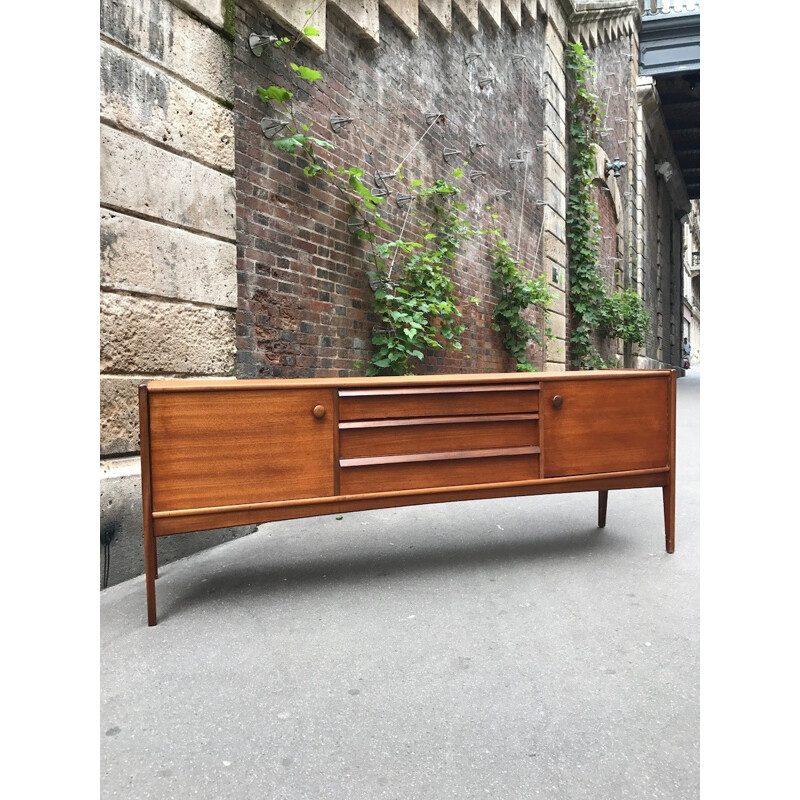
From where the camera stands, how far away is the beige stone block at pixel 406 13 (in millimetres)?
4617

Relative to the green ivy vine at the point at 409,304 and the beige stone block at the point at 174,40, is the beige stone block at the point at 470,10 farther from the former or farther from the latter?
the beige stone block at the point at 174,40

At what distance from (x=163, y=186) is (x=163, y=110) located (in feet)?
1.19

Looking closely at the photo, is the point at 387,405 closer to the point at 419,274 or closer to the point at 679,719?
the point at 679,719

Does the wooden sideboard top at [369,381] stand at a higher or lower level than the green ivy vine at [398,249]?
lower

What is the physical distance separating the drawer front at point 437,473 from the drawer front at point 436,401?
208mm

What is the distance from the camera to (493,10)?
637 centimetres

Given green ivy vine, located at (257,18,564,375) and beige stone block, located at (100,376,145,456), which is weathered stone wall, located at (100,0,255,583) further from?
green ivy vine, located at (257,18,564,375)

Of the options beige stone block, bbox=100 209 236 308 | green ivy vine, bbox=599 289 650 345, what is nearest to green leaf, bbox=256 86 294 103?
beige stone block, bbox=100 209 236 308

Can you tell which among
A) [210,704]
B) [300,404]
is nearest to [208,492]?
[300,404]

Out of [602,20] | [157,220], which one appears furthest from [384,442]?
[602,20]

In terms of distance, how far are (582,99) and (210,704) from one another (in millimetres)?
9891

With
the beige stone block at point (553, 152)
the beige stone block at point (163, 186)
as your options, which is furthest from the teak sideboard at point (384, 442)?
the beige stone block at point (553, 152)

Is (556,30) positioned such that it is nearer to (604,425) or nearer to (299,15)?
(299,15)

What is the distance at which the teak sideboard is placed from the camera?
7.12 ft
